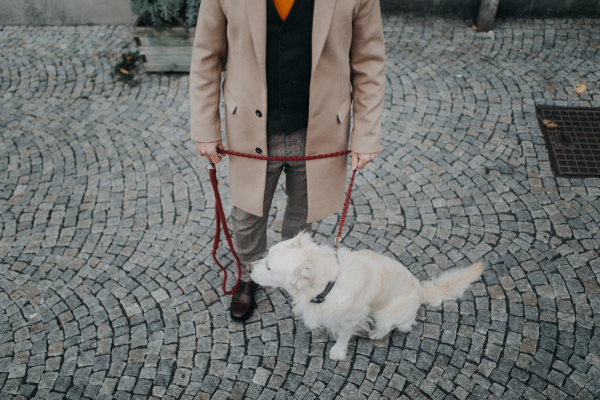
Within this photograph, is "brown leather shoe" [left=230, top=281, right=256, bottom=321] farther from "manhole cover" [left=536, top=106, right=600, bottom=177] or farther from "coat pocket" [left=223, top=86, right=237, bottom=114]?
"manhole cover" [left=536, top=106, right=600, bottom=177]

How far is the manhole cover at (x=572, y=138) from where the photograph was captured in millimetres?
4543

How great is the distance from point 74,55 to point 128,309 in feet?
16.3

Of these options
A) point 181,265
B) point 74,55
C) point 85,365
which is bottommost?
point 85,365

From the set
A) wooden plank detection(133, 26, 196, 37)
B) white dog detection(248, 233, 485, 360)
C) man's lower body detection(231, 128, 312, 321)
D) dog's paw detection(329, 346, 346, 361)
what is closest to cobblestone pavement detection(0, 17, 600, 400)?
dog's paw detection(329, 346, 346, 361)

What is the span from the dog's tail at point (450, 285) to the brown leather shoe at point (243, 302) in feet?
4.86

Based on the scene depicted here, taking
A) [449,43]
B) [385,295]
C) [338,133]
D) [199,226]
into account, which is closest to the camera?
[338,133]

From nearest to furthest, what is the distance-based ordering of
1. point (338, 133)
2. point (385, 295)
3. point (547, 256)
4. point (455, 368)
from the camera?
point (338, 133), point (385, 295), point (455, 368), point (547, 256)

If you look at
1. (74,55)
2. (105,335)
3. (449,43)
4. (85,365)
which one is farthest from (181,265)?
(449,43)

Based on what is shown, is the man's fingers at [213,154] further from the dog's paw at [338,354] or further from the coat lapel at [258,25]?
the dog's paw at [338,354]

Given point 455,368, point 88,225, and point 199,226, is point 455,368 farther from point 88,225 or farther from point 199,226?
point 88,225

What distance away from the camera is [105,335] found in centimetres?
335

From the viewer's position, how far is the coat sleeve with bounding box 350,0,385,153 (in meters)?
2.23

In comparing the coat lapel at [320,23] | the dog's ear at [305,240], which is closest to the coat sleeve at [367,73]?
the coat lapel at [320,23]

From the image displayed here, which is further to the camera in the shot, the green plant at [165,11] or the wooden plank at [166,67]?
the wooden plank at [166,67]
